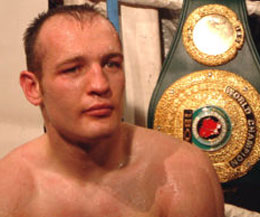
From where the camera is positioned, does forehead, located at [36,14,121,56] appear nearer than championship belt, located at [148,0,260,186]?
Yes

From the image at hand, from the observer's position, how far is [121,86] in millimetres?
622

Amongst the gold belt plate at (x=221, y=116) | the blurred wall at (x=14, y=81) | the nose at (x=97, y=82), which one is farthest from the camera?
the blurred wall at (x=14, y=81)

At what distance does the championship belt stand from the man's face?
344 mm

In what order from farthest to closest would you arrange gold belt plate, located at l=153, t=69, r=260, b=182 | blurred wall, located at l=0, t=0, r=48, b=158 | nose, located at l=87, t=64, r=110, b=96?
blurred wall, located at l=0, t=0, r=48, b=158, gold belt plate, located at l=153, t=69, r=260, b=182, nose, located at l=87, t=64, r=110, b=96

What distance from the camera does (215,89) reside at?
91 cm

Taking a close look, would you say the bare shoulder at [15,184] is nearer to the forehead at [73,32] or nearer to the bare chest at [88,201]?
the bare chest at [88,201]

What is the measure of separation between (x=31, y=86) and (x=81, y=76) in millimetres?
129

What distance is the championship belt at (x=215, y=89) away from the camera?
890mm

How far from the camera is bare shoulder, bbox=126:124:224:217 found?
0.65 metres

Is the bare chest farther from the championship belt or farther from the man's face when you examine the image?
the championship belt

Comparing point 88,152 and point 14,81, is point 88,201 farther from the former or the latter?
point 14,81

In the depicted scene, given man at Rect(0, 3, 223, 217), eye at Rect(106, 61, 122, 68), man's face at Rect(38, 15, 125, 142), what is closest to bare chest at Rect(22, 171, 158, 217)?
man at Rect(0, 3, 223, 217)

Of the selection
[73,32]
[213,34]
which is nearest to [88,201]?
[73,32]

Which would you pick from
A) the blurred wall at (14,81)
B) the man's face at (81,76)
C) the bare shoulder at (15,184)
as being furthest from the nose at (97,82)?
the blurred wall at (14,81)
